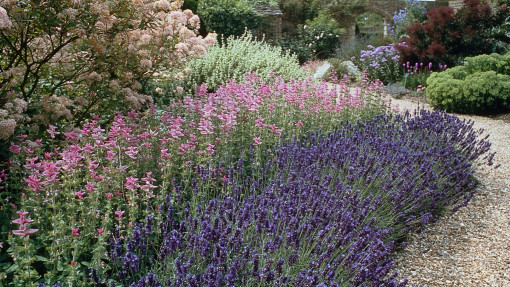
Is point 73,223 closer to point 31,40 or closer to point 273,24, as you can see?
point 31,40

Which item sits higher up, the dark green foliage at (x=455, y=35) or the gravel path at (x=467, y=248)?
the dark green foliage at (x=455, y=35)

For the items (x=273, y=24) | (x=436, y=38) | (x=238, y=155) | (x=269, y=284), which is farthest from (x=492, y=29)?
(x=269, y=284)

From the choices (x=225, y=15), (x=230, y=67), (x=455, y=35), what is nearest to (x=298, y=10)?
(x=225, y=15)

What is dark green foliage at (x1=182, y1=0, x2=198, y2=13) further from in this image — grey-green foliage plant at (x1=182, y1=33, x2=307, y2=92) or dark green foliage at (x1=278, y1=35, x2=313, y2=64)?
grey-green foliage plant at (x1=182, y1=33, x2=307, y2=92)

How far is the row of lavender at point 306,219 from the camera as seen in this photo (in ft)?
7.12

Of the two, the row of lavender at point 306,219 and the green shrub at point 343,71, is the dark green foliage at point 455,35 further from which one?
the row of lavender at point 306,219

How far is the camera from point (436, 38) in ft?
37.8

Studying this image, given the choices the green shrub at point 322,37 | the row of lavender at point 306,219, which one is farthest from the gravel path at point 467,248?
the green shrub at point 322,37

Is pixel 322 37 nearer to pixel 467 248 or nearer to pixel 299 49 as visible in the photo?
pixel 299 49

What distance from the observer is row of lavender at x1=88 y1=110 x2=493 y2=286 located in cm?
217

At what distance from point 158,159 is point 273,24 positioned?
1562 cm

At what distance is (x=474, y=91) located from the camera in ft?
28.3

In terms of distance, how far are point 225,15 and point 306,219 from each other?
14.3 metres

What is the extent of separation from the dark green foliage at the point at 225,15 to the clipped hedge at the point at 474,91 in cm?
857
